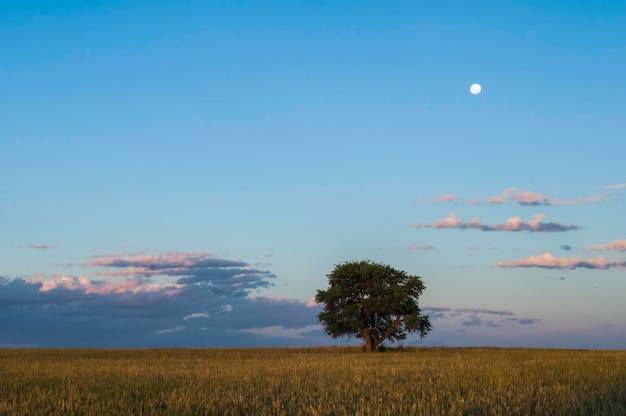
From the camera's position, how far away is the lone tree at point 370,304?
194 feet

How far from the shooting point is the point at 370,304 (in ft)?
194

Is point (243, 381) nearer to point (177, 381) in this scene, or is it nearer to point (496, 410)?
point (177, 381)

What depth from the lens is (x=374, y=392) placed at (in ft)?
45.3

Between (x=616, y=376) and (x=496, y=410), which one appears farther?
(x=616, y=376)

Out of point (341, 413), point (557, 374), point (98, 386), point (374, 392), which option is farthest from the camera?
point (557, 374)

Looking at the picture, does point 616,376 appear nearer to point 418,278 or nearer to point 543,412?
point 543,412

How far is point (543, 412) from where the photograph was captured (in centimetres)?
1044

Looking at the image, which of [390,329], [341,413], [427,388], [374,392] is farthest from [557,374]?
[390,329]

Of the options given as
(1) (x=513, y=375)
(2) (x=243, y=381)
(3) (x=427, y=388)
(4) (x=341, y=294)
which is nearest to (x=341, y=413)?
(3) (x=427, y=388)

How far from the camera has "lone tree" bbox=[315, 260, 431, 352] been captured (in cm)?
5906

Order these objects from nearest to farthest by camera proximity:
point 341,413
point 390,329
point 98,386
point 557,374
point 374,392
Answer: point 341,413 < point 374,392 < point 98,386 < point 557,374 < point 390,329

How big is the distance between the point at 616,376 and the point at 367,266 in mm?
42920

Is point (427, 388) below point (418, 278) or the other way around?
below

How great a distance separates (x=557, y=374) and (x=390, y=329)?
4164 centimetres
